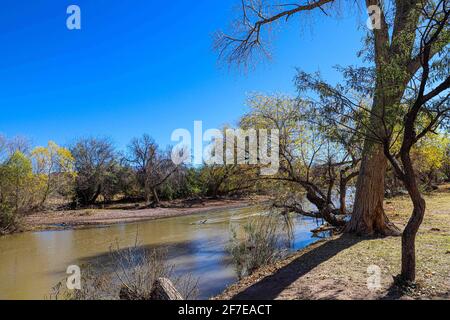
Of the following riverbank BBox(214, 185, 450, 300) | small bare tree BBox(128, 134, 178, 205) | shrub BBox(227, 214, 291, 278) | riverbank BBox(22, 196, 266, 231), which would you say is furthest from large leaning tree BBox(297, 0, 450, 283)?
small bare tree BBox(128, 134, 178, 205)

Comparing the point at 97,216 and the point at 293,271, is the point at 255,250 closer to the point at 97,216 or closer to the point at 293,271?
the point at 293,271

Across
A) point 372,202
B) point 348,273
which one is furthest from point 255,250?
point 372,202

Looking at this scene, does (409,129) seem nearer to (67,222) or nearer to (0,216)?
(0,216)

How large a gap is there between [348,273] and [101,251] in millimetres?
11093

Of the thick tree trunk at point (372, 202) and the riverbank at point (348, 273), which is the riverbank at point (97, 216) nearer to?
the thick tree trunk at point (372, 202)

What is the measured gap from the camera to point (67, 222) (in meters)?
24.5

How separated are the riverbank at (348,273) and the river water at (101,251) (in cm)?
171

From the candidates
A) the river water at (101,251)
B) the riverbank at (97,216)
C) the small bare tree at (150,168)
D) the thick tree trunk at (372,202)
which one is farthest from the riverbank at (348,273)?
the small bare tree at (150,168)

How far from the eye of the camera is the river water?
947 centimetres

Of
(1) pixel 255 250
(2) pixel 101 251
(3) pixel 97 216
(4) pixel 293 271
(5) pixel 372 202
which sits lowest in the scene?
(3) pixel 97 216

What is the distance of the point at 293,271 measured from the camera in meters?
7.39
